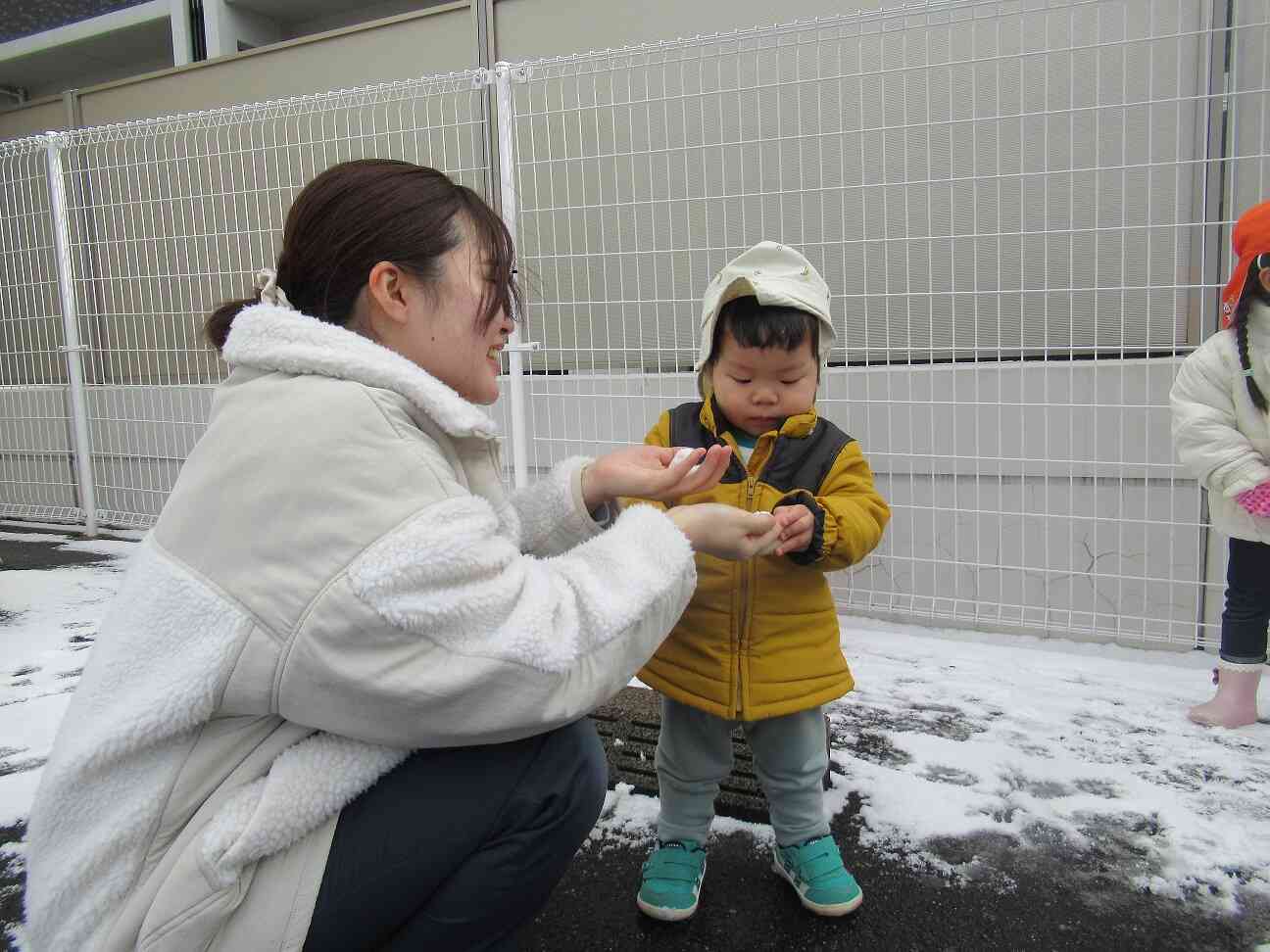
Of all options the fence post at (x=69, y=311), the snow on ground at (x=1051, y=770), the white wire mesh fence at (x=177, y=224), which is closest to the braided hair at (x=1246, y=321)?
the snow on ground at (x=1051, y=770)

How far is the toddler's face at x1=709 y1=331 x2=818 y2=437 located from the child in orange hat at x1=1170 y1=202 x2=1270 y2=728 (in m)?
1.23

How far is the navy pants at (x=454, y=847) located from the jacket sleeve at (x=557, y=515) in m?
0.37

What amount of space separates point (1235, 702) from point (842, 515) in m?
1.48

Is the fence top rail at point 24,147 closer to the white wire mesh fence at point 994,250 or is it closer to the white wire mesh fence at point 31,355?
the white wire mesh fence at point 31,355

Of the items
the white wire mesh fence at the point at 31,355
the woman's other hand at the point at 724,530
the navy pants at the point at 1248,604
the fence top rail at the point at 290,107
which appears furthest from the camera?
the white wire mesh fence at the point at 31,355

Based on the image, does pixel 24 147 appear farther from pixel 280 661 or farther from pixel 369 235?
pixel 280 661

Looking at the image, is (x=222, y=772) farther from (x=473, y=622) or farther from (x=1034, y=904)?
(x=1034, y=904)

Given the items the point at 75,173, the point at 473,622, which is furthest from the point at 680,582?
the point at 75,173

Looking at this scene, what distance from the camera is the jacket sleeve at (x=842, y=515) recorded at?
4.43 feet

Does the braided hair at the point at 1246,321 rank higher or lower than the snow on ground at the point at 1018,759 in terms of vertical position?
higher

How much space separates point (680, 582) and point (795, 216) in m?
2.09

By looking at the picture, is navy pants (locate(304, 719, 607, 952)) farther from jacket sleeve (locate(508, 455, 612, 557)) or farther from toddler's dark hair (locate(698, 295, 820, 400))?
toddler's dark hair (locate(698, 295, 820, 400))

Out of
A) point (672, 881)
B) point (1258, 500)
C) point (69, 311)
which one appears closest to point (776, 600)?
point (672, 881)

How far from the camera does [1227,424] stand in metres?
2.11
